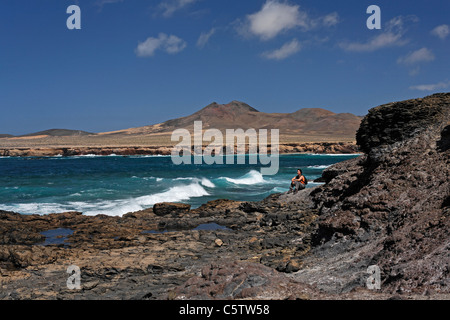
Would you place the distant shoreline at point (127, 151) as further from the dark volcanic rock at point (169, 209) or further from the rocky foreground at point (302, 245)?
the rocky foreground at point (302, 245)

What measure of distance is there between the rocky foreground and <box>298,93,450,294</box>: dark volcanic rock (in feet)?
0.08

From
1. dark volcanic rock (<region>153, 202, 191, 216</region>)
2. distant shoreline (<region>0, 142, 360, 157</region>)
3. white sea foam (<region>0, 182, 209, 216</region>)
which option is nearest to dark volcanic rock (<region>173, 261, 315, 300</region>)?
dark volcanic rock (<region>153, 202, 191, 216</region>)

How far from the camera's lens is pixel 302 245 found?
30.7ft

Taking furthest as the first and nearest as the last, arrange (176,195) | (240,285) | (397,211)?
(176,195) < (397,211) < (240,285)

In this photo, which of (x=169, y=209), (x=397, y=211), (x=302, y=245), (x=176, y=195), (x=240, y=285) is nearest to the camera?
→ (x=240, y=285)

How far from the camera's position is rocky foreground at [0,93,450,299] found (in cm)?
517

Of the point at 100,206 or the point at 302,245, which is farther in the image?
the point at 100,206

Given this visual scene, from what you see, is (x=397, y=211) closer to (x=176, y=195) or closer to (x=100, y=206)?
(x=100, y=206)

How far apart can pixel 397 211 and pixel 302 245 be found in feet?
8.99

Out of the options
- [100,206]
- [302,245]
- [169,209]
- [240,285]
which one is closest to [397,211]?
[302,245]

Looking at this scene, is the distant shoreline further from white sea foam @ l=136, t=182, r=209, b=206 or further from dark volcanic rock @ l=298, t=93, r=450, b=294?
dark volcanic rock @ l=298, t=93, r=450, b=294

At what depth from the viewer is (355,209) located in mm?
8297
